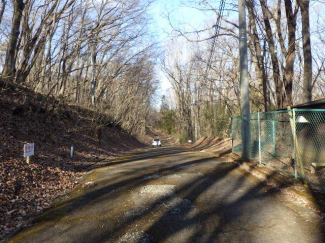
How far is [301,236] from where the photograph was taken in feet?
12.6

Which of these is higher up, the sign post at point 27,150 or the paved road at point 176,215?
the sign post at point 27,150

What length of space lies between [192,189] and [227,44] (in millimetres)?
20193

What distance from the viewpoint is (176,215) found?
467cm

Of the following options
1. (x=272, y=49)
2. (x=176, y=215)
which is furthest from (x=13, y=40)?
(x=272, y=49)

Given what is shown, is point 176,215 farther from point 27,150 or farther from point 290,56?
point 290,56

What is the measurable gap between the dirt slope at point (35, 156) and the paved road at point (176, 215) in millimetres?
540

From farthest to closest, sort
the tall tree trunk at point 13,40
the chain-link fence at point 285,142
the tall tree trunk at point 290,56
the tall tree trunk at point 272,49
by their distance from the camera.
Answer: the tall tree trunk at point 272,49
the tall tree trunk at point 290,56
the tall tree trunk at point 13,40
the chain-link fence at point 285,142

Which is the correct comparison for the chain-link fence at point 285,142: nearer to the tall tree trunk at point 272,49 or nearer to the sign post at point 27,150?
the tall tree trunk at point 272,49

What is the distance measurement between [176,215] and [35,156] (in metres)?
5.75

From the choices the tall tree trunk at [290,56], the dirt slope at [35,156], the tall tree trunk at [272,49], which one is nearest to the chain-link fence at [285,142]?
the tall tree trunk at [290,56]

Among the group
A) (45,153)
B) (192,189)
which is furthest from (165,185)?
(45,153)

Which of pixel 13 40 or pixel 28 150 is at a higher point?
pixel 13 40

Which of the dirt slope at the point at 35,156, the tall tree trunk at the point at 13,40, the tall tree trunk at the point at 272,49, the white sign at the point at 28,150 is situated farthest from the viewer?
the tall tree trunk at the point at 272,49

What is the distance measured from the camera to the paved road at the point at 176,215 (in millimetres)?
3902
